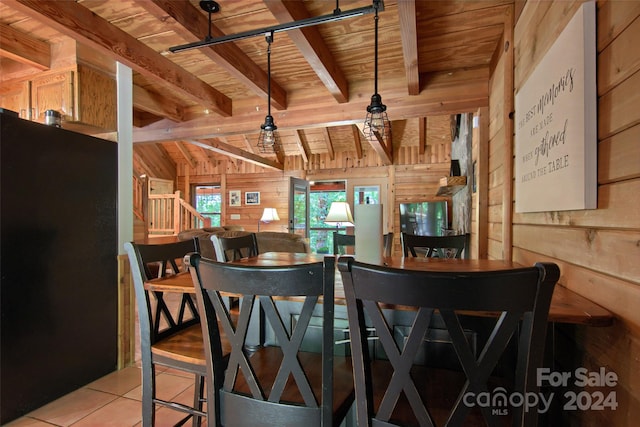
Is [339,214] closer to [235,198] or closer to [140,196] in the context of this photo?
[140,196]

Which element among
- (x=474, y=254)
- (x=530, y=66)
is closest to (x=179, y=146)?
(x=474, y=254)

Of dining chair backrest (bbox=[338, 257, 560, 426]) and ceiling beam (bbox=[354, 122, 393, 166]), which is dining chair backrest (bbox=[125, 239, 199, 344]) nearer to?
dining chair backrest (bbox=[338, 257, 560, 426])

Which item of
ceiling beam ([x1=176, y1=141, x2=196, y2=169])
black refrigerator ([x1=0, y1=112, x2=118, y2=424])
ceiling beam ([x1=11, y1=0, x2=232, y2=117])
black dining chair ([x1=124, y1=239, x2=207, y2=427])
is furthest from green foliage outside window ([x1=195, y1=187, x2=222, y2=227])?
black dining chair ([x1=124, y1=239, x2=207, y2=427])

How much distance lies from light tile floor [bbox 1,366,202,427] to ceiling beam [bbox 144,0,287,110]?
95.4 inches

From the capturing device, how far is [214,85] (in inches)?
A: 134

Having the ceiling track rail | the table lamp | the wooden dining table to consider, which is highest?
the ceiling track rail

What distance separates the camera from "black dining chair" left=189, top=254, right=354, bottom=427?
2.67 feet

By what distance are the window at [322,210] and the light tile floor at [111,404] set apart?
17.2 ft

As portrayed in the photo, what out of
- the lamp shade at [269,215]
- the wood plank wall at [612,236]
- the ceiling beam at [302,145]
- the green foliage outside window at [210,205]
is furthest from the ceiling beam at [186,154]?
the wood plank wall at [612,236]

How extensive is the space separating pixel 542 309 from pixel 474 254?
2.49 m

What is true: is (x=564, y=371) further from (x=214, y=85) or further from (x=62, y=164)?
(x=214, y=85)

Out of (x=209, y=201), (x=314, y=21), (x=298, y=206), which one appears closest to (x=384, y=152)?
(x=298, y=206)

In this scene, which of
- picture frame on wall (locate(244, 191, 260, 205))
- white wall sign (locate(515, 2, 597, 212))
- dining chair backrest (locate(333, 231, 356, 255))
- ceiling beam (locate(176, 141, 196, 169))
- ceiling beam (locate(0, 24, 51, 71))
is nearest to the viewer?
white wall sign (locate(515, 2, 597, 212))

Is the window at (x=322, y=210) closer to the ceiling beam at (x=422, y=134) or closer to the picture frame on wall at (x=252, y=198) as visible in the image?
the picture frame on wall at (x=252, y=198)
